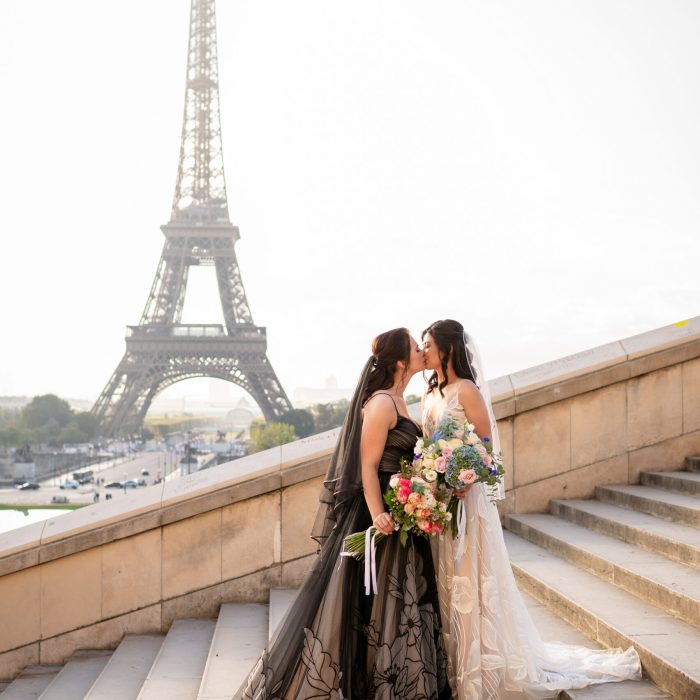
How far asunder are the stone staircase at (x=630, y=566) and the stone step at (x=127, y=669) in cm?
223

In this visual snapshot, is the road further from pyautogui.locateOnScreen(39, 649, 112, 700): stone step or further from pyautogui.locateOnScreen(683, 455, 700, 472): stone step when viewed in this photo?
pyautogui.locateOnScreen(683, 455, 700, 472): stone step

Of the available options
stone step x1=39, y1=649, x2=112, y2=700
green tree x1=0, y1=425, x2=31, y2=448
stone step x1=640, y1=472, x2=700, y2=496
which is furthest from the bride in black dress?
green tree x1=0, y1=425, x2=31, y2=448

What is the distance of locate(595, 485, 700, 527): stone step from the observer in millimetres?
5184

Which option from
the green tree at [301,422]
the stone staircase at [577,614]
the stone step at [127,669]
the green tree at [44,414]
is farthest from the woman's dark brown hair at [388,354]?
the green tree at [44,414]

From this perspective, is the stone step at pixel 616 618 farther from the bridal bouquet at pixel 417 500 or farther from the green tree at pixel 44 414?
the green tree at pixel 44 414

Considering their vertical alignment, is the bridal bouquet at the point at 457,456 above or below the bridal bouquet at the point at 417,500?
above

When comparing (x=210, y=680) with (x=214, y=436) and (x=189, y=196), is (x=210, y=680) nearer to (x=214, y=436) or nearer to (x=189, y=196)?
(x=189, y=196)

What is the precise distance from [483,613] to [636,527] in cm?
177

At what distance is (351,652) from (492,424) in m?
1.20

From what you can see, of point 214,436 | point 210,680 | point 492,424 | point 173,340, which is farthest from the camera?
point 214,436

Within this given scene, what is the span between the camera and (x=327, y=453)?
5.75 metres

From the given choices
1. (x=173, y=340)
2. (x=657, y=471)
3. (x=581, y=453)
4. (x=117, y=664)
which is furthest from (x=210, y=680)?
(x=173, y=340)

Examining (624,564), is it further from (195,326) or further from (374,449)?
(195,326)

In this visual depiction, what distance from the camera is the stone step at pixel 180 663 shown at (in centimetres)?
443
